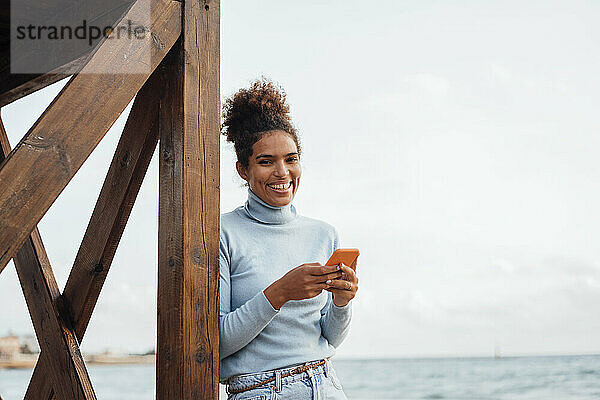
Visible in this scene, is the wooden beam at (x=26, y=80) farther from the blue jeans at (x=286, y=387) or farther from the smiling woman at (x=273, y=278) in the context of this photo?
the blue jeans at (x=286, y=387)

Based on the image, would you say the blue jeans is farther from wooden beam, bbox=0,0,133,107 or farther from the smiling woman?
wooden beam, bbox=0,0,133,107

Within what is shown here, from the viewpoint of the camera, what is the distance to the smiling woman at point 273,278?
1.94m

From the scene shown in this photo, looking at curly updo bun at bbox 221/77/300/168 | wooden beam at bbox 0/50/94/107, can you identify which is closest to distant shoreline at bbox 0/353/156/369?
wooden beam at bbox 0/50/94/107

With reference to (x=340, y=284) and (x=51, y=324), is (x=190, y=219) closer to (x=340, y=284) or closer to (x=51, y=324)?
(x=340, y=284)

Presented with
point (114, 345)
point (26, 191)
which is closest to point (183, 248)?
point (26, 191)

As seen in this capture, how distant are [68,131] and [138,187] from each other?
1.57 feet

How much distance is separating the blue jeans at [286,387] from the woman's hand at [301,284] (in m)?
0.22

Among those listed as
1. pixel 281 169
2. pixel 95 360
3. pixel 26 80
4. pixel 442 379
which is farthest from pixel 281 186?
pixel 95 360

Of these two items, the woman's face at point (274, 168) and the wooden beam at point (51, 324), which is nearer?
the wooden beam at point (51, 324)

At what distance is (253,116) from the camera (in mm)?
2229

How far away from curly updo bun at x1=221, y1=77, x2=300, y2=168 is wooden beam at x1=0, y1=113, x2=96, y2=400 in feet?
2.08

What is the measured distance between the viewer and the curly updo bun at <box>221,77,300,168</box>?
86.8 inches

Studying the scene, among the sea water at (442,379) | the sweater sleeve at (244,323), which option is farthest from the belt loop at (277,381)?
the sea water at (442,379)

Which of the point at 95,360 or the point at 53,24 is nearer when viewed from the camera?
the point at 53,24
